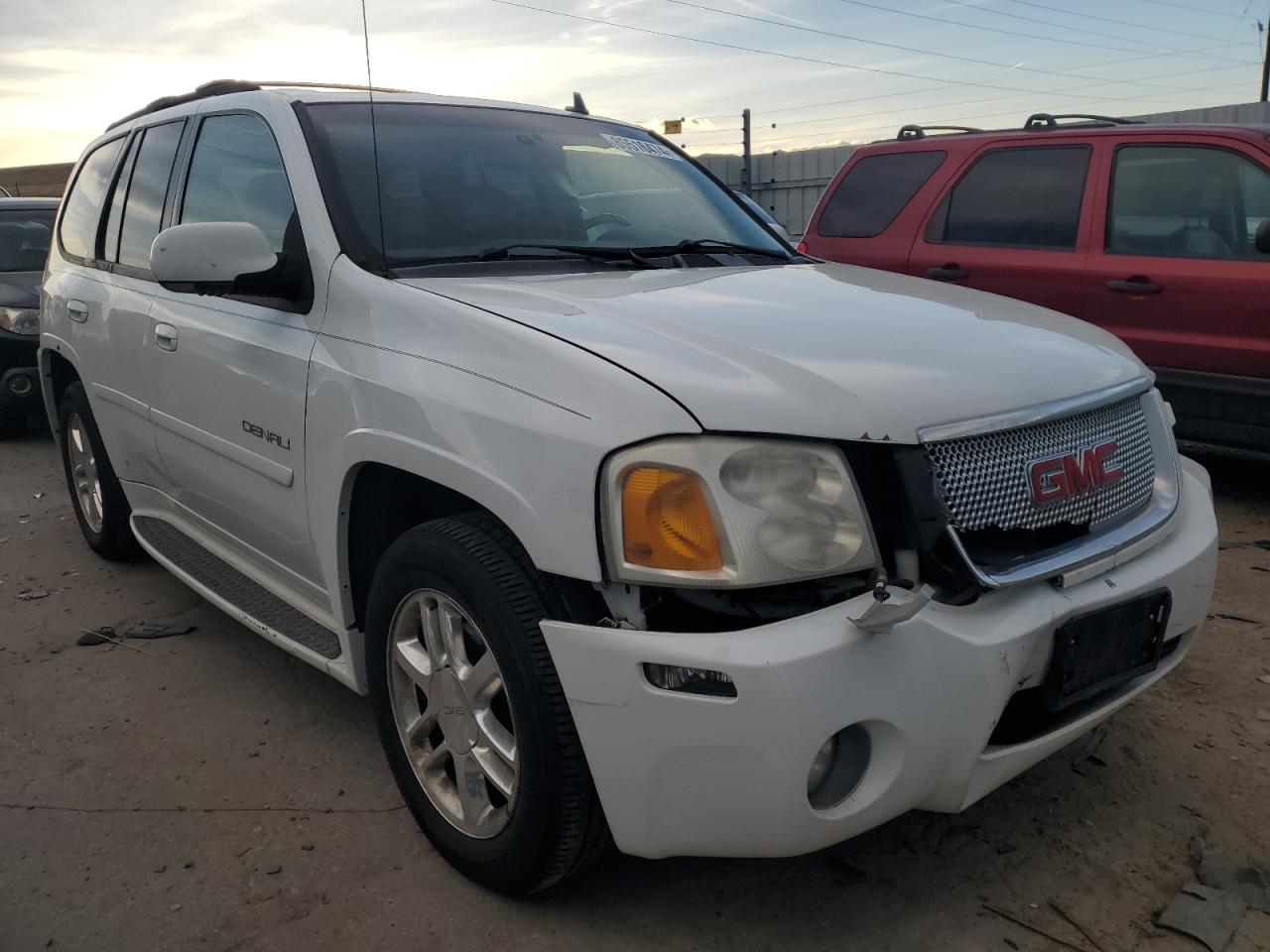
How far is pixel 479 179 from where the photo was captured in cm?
305

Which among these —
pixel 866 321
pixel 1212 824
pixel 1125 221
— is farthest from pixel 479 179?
pixel 1125 221

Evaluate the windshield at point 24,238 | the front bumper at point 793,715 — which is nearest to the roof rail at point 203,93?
the front bumper at point 793,715

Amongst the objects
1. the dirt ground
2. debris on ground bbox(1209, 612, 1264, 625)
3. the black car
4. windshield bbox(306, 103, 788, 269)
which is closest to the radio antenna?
windshield bbox(306, 103, 788, 269)

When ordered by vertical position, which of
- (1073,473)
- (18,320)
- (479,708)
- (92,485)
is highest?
(1073,473)

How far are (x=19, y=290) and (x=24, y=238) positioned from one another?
2.31 feet

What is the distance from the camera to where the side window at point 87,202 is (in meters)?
4.36

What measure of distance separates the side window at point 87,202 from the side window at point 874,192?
13.0 ft

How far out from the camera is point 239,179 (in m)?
3.23

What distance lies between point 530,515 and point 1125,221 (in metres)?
4.54

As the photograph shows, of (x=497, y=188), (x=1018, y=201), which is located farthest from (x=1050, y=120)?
(x=497, y=188)

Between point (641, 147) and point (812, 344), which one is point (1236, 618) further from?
point (641, 147)

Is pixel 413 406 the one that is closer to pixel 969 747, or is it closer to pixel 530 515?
pixel 530 515

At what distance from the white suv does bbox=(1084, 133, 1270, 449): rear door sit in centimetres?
269

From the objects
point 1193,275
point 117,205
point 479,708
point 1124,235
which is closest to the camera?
point 479,708
